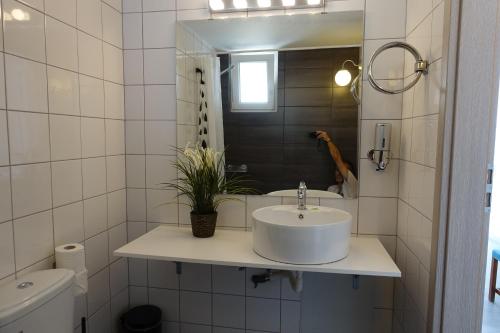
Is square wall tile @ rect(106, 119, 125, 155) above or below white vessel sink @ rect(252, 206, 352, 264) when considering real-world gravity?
above

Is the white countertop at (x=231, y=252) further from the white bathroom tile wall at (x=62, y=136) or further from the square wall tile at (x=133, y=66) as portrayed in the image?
the square wall tile at (x=133, y=66)

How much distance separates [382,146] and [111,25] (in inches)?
58.3

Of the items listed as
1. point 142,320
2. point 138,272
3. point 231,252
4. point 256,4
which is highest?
point 256,4

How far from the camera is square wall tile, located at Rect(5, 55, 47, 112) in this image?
1135 mm

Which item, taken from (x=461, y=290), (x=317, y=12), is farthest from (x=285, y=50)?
(x=461, y=290)

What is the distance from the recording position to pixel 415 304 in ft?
4.36

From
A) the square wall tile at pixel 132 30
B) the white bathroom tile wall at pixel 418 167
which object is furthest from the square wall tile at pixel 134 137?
the white bathroom tile wall at pixel 418 167

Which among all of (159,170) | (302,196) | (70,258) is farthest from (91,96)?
(302,196)

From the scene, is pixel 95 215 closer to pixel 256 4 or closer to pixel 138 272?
pixel 138 272

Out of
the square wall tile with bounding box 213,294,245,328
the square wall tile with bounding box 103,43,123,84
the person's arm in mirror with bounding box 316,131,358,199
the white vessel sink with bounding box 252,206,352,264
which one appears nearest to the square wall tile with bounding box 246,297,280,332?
the square wall tile with bounding box 213,294,245,328

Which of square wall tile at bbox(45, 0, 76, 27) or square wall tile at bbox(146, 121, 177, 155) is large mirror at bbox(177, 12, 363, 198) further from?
square wall tile at bbox(45, 0, 76, 27)

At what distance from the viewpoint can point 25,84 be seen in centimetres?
120

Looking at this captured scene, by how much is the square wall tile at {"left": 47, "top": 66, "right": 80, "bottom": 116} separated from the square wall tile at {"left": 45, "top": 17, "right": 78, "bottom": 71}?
34 millimetres

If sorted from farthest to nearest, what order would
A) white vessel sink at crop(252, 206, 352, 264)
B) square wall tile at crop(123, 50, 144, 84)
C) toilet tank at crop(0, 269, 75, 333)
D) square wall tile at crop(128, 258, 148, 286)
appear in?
square wall tile at crop(128, 258, 148, 286)
square wall tile at crop(123, 50, 144, 84)
white vessel sink at crop(252, 206, 352, 264)
toilet tank at crop(0, 269, 75, 333)
